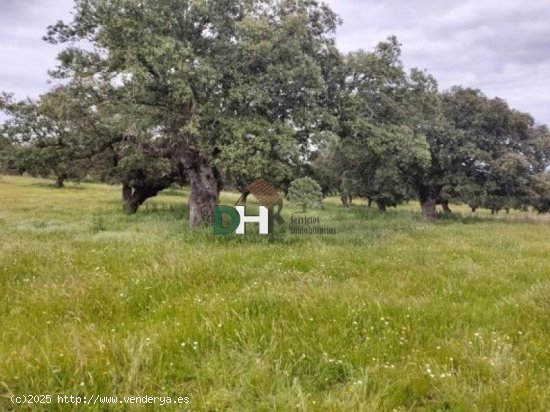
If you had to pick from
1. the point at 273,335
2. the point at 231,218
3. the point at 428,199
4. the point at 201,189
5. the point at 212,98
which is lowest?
the point at 273,335

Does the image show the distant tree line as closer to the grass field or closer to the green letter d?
the green letter d

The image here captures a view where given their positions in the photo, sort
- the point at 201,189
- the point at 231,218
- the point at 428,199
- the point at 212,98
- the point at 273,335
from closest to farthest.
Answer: the point at 273,335 < the point at 212,98 < the point at 231,218 < the point at 201,189 < the point at 428,199

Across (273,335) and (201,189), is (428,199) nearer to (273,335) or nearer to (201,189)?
(201,189)

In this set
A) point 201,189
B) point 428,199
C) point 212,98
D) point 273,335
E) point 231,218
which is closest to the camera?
point 273,335

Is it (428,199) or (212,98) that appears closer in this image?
(212,98)

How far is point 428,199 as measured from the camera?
1272 inches

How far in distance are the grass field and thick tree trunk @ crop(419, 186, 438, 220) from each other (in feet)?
78.5

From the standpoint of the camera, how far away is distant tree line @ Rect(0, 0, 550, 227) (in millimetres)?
14680

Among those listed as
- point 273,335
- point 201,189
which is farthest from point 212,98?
point 273,335

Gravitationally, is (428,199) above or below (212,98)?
below

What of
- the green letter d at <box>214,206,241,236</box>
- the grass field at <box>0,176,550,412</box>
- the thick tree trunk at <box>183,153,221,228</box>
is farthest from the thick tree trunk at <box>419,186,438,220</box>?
the grass field at <box>0,176,550,412</box>

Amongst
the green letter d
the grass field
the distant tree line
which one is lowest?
the grass field

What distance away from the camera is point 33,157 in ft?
70.2

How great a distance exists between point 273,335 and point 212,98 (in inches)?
485
